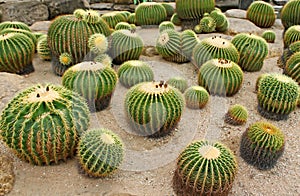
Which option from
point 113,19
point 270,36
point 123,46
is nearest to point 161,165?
point 123,46

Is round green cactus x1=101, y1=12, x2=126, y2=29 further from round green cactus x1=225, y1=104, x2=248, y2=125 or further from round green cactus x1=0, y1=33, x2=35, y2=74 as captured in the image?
round green cactus x1=225, y1=104, x2=248, y2=125

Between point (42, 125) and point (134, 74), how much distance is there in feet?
7.96

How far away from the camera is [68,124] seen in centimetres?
355

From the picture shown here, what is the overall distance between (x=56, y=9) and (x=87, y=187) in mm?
8325

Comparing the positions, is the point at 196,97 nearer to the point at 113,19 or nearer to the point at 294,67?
the point at 294,67

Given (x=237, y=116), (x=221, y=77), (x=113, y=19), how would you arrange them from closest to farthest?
1. (x=237, y=116)
2. (x=221, y=77)
3. (x=113, y=19)

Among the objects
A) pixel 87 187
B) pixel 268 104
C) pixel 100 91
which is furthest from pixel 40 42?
pixel 268 104

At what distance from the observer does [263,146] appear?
13.5 ft

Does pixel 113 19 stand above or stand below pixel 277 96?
above

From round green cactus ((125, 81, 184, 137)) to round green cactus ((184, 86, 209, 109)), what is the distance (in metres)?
0.70

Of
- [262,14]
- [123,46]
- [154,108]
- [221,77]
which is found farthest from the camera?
[262,14]

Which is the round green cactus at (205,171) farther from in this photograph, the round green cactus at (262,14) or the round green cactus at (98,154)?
the round green cactus at (262,14)

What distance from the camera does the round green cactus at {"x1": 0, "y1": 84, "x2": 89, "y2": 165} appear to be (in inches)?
134

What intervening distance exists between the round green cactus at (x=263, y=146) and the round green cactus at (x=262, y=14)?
18.9 feet
